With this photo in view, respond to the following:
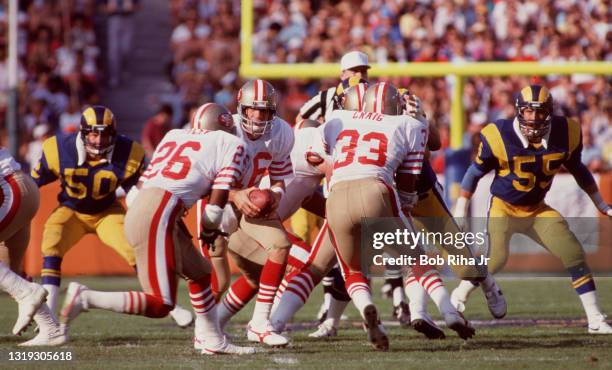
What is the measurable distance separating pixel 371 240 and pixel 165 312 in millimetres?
1342

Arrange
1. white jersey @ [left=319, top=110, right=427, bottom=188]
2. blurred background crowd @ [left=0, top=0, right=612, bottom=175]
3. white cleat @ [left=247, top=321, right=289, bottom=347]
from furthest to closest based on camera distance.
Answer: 1. blurred background crowd @ [left=0, top=0, right=612, bottom=175]
2. white cleat @ [left=247, top=321, right=289, bottom=347]
3. white jersey @ [left=319, top=110, right=427, bottom=188]

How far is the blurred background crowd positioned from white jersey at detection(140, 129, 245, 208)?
6.46 metres

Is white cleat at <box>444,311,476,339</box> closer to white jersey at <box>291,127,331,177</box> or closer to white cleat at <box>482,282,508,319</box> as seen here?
white cleat at <box>482,282,508,319</box>

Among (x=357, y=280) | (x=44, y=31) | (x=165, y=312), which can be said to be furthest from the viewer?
(x=44, y=31)

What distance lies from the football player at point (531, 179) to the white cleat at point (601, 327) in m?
0.11

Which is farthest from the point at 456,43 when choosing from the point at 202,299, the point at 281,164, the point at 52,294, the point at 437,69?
the point at 202,299

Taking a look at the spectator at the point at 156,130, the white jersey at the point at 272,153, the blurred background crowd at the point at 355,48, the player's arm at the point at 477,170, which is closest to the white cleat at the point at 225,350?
the white jersey at the point at 272,153

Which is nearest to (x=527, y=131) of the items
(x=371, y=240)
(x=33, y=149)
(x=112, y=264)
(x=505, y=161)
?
(x=505, y=161)

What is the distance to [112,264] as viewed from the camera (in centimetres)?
1274

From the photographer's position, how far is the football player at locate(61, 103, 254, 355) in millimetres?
6430

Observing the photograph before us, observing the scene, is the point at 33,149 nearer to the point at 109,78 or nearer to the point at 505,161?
the point at 109,78

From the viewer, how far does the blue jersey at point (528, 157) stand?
8242mm

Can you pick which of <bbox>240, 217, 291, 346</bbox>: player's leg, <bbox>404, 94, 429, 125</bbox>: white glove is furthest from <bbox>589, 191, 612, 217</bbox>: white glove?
<bbox>240, 217, 291, 346</bbox>: player's leg

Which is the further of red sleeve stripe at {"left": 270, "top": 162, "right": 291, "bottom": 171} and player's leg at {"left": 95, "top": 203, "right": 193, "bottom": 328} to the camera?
player's leg at {"left": 95, "top": 203, "right": 193, "bottom": 328}
